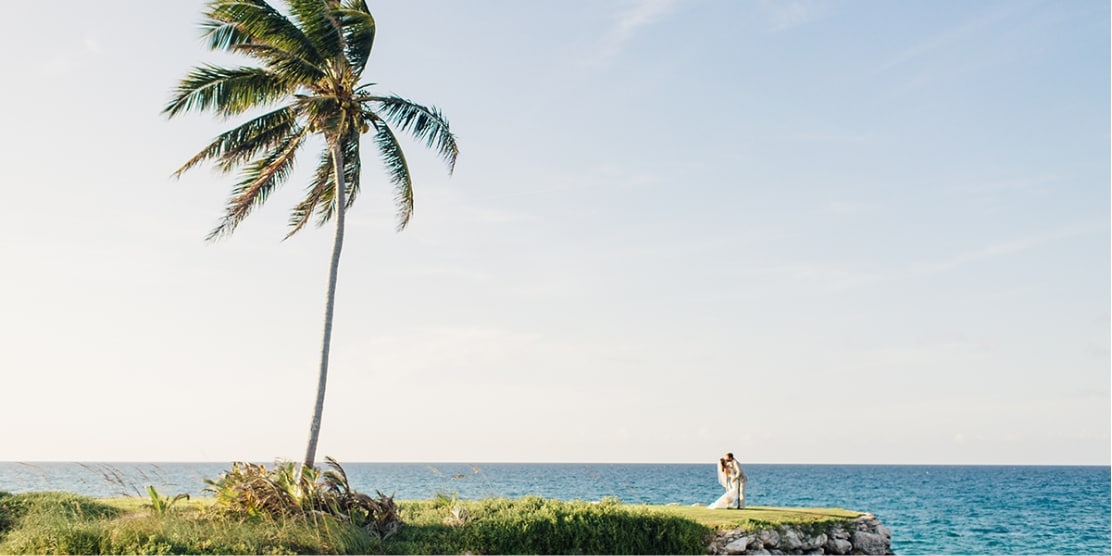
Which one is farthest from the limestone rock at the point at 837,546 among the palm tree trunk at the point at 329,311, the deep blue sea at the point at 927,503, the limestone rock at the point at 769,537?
the palm tree trunk at the point at 329,311

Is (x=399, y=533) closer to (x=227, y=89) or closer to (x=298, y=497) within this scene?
(x=298, y=497)

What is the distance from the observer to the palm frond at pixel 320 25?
17.1m

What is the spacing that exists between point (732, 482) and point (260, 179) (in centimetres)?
1311

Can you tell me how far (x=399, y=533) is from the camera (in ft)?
47.2

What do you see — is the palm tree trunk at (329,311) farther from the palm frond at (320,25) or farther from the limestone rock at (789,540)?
the limestone rock at (789,540)

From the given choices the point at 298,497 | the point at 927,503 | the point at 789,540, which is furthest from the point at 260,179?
the point at 927,503

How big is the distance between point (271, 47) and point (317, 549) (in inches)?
404

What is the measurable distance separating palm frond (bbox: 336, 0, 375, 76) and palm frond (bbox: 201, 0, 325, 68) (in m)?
0.79

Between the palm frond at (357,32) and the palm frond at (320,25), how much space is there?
0.34m

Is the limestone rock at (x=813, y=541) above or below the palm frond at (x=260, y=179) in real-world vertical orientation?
below

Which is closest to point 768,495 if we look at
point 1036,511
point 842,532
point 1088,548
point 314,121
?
point 1036,511

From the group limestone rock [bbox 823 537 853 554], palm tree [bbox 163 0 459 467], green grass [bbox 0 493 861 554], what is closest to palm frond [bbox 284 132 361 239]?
palm tree [bbox 163 0 459 467]

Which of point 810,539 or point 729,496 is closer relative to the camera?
point 810,539

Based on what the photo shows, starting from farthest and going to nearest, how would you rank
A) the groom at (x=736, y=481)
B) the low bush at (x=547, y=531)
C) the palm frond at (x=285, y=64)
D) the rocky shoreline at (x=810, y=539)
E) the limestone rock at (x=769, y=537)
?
the groom at (x=736, y=481) → the palm frond at (x=285, y=64) → the limestone rock at (x=769, y=537) → the rocky shoreline at (x=810, y=539) → the low bush at (x=547, y=531)
